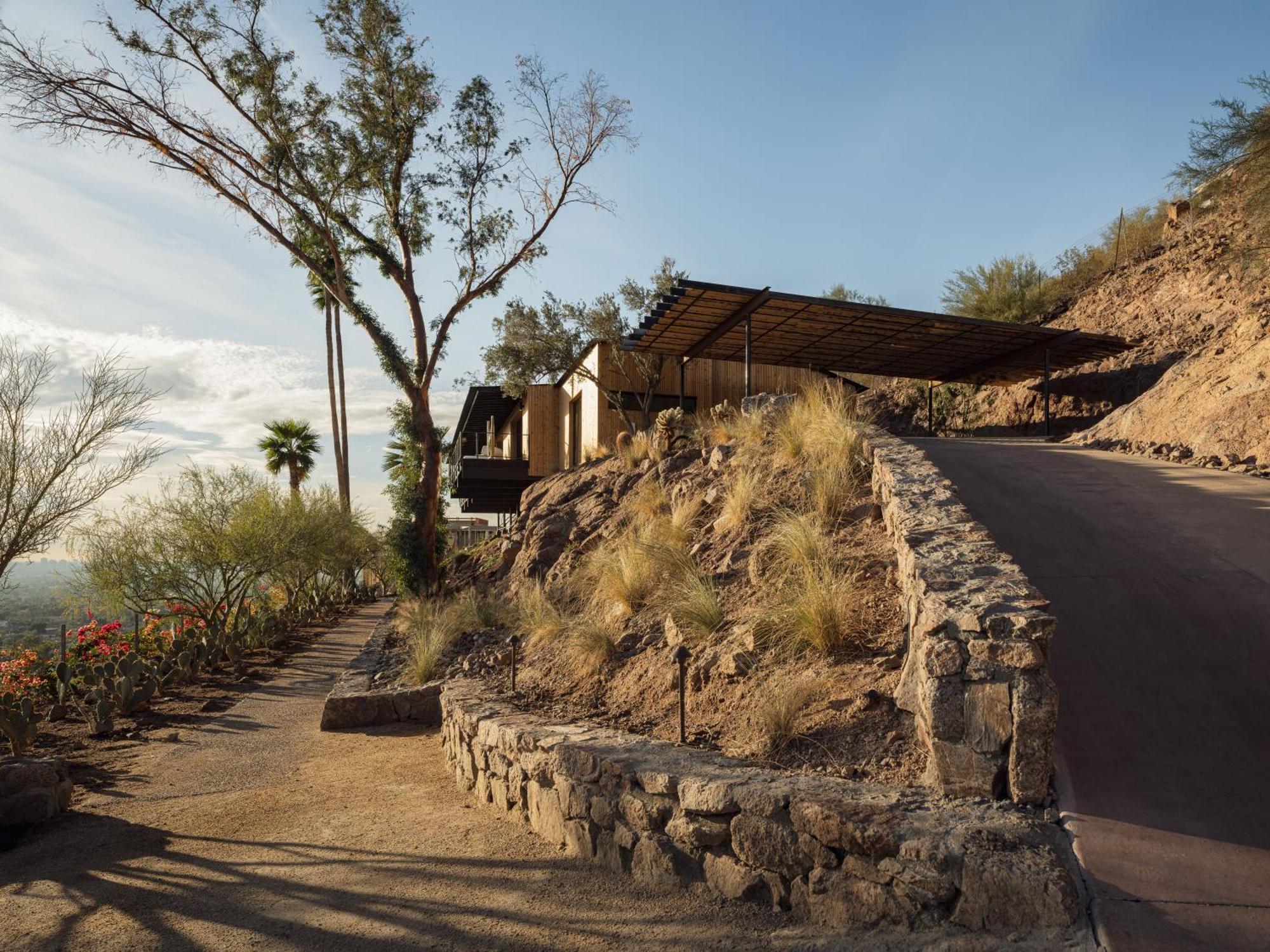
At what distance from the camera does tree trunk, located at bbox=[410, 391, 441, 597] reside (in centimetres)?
1647

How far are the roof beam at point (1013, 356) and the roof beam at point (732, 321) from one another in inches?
273

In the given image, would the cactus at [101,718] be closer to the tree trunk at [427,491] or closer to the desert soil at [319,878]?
the desert soil at [319,878]

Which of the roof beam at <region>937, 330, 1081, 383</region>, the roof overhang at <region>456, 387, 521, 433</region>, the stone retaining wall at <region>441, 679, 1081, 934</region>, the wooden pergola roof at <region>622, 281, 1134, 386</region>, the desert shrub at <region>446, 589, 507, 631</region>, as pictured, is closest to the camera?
the stone retaining wall at <region>441, 679, 1081, 934</region>

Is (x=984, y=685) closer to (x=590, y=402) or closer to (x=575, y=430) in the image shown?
(x=590, y=402)

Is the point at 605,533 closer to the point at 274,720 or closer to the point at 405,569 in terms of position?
the point at 274,720

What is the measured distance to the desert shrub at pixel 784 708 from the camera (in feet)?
14.6

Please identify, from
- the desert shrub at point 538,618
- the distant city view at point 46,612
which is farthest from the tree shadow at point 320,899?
the distant city view at point 46,612

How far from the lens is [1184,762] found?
3633mm

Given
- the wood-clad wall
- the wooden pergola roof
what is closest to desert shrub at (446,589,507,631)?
the wooden pergola roof

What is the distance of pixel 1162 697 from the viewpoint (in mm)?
4062

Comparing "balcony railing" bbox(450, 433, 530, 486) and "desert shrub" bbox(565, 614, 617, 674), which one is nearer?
Result: "desert shrub" bbox(565, 614, 617, 674)

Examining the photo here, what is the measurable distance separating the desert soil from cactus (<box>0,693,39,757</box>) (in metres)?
1.20

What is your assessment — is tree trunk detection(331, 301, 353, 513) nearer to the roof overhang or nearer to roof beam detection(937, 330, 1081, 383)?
the roof overhang

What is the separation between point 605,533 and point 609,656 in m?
4.00
